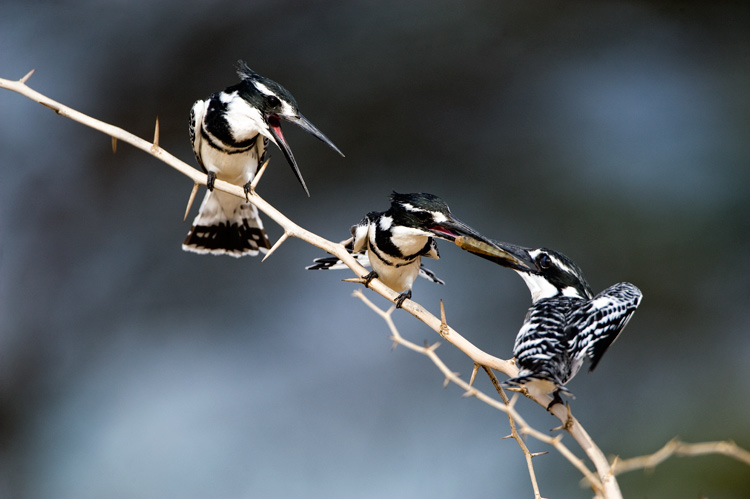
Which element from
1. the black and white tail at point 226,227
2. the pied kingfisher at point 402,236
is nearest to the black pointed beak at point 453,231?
the pied kingfisher at point 402,236

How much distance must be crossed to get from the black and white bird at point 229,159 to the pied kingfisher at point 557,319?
0.52 meters

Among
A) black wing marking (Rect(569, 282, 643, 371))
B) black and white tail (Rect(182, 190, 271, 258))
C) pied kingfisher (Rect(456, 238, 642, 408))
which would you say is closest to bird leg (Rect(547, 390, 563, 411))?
pied kingfisher (Rect(456, 238, 642, 408))

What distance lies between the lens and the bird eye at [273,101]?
3.82 feet

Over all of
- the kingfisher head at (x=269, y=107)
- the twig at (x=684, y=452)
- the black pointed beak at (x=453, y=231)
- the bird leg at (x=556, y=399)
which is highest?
the kingfisher head at (x=269, y=107)

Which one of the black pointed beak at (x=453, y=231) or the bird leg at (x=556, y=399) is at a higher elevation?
the black pointed beak at (x=453, y=231)

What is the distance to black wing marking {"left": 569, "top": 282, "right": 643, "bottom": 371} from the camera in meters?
1.07

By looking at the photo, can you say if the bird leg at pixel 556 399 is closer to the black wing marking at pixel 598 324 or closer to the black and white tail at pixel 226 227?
the black wing marking at pixel 598 324

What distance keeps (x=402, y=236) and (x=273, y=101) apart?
0.31 metres

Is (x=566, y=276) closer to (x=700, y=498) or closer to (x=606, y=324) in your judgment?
(x=606, y=324)

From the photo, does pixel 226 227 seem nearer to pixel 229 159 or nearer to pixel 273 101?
pixel 229 159

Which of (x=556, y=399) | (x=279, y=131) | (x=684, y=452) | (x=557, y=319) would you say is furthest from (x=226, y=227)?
(x=684, y=452)

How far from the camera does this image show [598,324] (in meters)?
1.08

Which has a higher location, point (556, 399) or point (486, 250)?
point (486, 250)

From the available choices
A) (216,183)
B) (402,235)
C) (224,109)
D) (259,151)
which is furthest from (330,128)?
(216,183)
